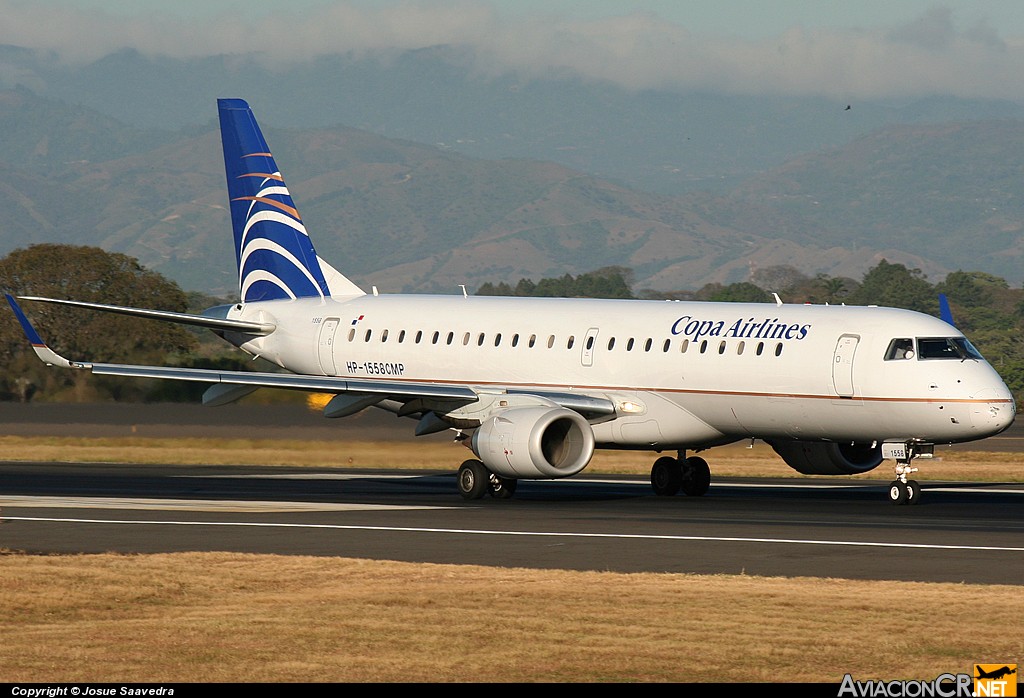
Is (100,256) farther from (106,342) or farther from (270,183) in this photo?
(270,183)

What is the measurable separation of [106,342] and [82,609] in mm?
49761

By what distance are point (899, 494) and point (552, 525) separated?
7.58m

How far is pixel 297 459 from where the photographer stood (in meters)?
44.6

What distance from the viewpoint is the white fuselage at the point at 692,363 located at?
2939 centimetres

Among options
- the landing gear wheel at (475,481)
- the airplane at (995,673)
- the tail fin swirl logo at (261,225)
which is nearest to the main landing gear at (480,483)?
the landing gear wheel at (475,481)

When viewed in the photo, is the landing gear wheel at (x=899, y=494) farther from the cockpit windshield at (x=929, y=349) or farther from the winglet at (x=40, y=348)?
the winglet at (x=40, y=348)

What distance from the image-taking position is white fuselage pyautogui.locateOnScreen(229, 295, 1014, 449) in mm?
29391

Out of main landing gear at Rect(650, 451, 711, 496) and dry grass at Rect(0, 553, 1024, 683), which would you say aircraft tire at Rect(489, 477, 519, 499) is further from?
dry grass at Rect(0, 553, 1024, 683)

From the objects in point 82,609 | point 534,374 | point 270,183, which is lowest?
point 82,609

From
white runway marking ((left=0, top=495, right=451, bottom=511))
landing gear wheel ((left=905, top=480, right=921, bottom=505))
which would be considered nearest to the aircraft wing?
white runway marking ((left=0, top=495, right=451, bottom=511))

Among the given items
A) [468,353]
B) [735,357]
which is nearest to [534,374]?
[468,353]

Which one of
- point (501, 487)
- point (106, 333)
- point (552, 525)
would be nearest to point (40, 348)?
point (501, 487)

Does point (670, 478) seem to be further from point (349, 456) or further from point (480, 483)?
point (349, 456)

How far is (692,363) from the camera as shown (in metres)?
31.7
